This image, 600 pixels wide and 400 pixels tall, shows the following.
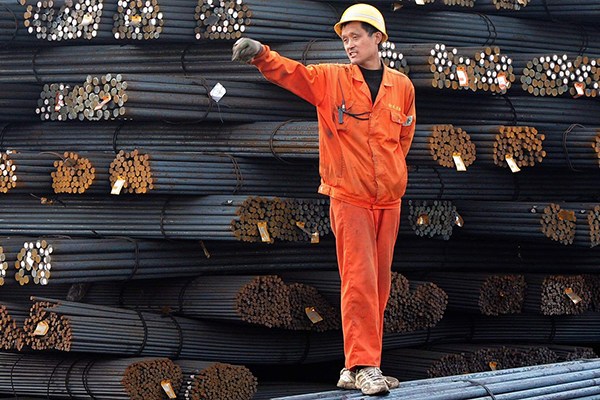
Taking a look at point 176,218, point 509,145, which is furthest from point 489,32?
point 176,218

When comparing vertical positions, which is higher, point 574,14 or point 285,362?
point 574,14

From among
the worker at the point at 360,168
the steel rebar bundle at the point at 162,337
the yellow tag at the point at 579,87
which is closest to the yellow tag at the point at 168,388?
the steel rebar bundle at the point at 162,337

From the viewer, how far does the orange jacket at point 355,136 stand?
650 centimetres

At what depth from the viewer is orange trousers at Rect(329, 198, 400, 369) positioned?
639cm

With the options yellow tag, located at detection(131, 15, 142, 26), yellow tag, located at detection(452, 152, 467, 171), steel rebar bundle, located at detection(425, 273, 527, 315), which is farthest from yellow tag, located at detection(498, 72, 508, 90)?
yellow tag, located at detection(131, 15, 142, 26)

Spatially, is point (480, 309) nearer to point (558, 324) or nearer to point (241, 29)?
point (558, 324)

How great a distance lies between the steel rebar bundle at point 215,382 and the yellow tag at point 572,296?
3125mm

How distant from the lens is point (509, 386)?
639cm

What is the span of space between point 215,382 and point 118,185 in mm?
1696

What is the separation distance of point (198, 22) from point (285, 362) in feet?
9.58

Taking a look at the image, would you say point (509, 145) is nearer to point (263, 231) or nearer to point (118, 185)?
point (263, 231)

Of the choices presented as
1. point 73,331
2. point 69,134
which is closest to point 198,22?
point 69,134

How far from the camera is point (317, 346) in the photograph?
30.9ft

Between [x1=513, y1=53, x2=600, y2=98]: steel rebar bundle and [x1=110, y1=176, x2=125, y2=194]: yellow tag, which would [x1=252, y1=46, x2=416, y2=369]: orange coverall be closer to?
[x1=110, y1=176, x2=125, y2=194]: yellow tag
